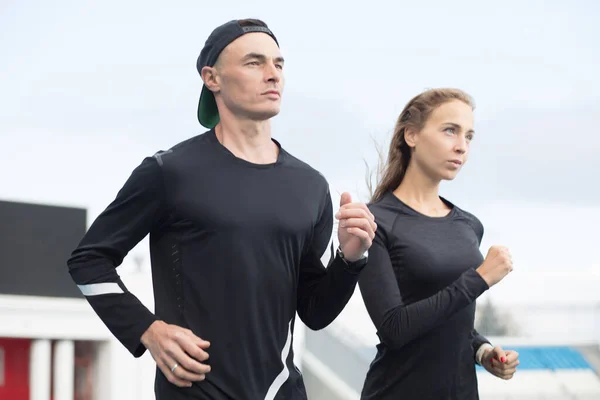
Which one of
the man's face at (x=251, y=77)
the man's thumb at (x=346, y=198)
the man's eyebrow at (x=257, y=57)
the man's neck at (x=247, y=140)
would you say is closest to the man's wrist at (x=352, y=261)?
the man's thumb at (x=346, y=198)

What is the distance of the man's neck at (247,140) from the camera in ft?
11.2

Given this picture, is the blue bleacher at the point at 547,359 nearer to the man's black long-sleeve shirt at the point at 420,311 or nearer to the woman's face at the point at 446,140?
the woman's face at the point at 446,140

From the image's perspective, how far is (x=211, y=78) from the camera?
352 cm

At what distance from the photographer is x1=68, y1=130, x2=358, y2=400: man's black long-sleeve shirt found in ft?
10.4

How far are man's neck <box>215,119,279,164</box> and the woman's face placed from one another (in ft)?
3.53

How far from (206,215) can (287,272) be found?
0.30 meters

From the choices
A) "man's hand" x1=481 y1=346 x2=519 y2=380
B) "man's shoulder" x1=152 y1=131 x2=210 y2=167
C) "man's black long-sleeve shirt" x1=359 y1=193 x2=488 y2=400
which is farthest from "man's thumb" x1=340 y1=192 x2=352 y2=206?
"man's hand" x1=481 y1=346 x2=519 y2=380

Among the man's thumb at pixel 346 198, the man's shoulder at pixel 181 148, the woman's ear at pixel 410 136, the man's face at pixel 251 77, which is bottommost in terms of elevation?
the man's thumb at pixel 346 198

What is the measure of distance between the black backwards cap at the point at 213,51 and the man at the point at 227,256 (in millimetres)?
52

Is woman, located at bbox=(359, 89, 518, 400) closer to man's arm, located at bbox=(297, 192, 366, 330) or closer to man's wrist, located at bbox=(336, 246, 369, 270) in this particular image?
man's arm, located at bbox=(297, 192, 366, 330)

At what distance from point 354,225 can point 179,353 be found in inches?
24.1

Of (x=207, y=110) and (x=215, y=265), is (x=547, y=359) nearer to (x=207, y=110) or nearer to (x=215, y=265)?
(x=207, y=110)

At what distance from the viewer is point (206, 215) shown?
127 inches

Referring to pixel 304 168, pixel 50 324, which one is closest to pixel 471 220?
pixel 304 168
